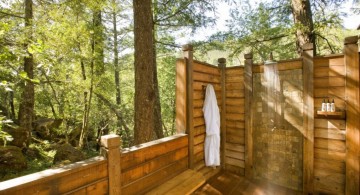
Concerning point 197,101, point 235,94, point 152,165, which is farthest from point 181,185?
point 235,94

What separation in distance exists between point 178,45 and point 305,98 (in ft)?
15.2

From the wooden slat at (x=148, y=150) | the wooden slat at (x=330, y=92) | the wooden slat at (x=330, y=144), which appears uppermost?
the wooden slat at (x=330, y=92)

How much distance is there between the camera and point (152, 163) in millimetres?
2613

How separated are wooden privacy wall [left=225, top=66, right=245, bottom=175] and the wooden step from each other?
1327mm

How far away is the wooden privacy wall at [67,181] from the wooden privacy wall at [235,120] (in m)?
2.83

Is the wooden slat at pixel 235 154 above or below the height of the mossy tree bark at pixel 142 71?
below

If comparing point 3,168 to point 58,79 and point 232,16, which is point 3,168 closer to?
point 58,79

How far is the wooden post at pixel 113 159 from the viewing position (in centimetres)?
203

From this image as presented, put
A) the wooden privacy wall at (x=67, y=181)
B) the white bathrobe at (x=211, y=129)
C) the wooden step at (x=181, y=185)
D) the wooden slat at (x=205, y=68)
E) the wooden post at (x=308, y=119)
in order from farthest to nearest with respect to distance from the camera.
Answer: the white bathrobe at (x=211, y=129) → the wooden slat at (x=205, y=68) → the wooden post at (x=308, y=119) → the wooden step at (x=181, y=185) → the wooden privacy wall at (x=67, y=181)

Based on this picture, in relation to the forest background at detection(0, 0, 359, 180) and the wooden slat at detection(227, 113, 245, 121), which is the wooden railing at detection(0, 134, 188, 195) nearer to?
the forest background at detection(0, 0, 359, 180)

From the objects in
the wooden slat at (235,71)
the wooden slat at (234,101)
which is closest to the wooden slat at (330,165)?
the wooden slat at (234,101)

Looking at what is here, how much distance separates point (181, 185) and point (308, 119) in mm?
2257

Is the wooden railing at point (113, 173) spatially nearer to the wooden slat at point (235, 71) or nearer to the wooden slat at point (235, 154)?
the wooden slat at point (235, 154)

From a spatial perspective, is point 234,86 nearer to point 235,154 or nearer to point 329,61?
point 235,154
